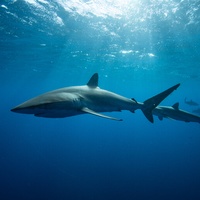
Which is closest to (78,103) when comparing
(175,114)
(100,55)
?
(175,114)

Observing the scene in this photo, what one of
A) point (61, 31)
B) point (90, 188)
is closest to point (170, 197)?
point (90, 188)

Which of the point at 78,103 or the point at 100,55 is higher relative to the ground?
the point at 100,55

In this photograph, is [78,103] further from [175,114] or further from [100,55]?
[100,55]

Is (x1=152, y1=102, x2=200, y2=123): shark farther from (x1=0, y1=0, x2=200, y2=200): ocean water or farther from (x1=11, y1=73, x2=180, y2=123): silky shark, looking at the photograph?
(x1=0, y1=0, x2=200, y2=200): ocean water

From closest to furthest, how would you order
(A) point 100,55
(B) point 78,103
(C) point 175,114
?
1. (B) point 78,103
2. (C) point 175,114
3. (A) point 100,55

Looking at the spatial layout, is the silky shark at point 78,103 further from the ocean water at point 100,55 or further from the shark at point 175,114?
the ocean water at point 100,55

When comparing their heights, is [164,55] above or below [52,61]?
below

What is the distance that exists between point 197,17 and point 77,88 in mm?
13646

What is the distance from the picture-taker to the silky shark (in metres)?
3.94

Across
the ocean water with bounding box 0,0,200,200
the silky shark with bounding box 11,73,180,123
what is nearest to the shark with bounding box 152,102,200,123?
the silky shark with bounding box 11,73,180,123

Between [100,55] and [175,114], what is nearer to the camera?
[175,114]

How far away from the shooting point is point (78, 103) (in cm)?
494

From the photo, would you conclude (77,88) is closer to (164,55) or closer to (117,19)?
(117,19)

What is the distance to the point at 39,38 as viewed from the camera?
19125mm
